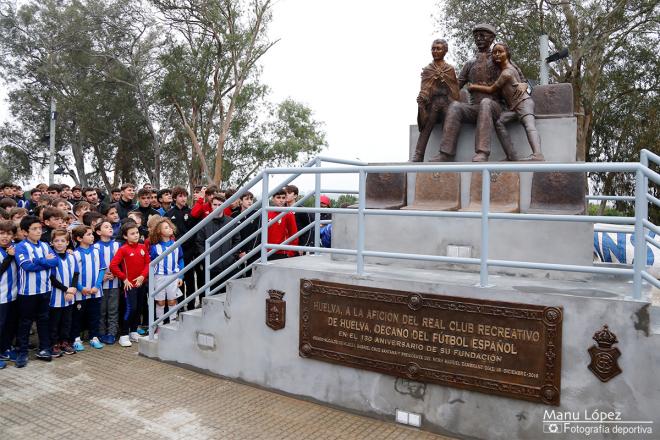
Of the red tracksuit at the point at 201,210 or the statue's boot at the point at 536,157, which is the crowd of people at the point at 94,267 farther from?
the statue's boot at the point at 536,157

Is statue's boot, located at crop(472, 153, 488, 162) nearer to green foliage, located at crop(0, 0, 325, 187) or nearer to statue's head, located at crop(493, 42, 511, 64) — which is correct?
statue's head, located at crop(493, 42, 511, 64)

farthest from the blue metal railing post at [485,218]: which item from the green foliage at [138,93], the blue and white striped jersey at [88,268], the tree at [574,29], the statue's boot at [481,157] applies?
the green foliage at [138,93]

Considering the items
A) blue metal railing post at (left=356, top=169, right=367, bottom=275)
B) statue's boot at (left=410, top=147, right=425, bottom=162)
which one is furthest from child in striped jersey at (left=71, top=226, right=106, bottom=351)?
statue's boot at (left=410, top=147, right=425, bottom=162)

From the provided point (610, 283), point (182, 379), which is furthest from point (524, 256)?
point (182, 379)

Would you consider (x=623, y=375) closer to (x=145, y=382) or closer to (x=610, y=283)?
(x=610, y=283)

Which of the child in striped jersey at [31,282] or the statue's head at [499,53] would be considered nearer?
the statue's head at [499,53]

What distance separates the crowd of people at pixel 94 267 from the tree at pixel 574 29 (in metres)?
14.4

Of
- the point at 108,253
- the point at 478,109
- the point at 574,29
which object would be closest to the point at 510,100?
the point at 478,109

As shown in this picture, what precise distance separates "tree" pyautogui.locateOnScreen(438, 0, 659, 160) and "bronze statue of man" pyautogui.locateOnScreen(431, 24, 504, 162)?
1411 cm

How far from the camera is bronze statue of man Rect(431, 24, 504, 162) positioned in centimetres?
569

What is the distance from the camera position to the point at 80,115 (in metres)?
30.8

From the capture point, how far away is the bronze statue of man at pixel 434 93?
591cm

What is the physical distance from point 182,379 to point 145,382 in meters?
0.37

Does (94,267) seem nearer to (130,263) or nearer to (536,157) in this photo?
(130,263)
